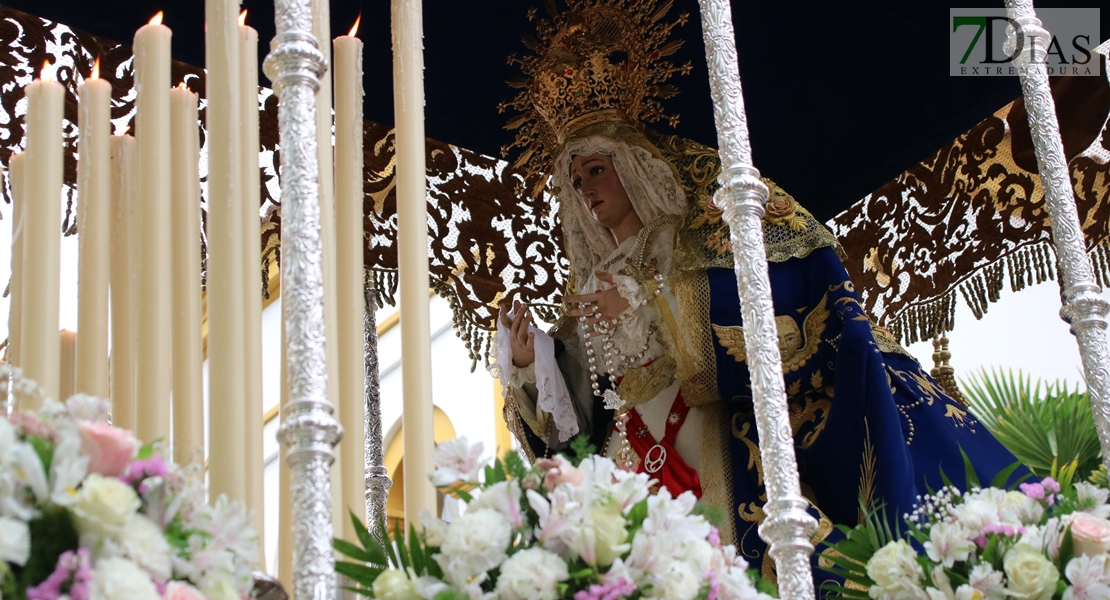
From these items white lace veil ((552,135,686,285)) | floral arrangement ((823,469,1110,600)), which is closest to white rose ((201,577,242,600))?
floral arrangement ((823,469,1110,600))

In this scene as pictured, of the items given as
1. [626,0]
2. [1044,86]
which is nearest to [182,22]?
[626,0]

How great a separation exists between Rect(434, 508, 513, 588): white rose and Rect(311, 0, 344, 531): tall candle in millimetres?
189

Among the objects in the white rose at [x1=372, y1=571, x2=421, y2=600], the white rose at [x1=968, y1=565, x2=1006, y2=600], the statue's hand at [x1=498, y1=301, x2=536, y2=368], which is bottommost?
the white rose at [x1=372, y1=571, x2=421, y2=600]

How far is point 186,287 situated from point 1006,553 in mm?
1334

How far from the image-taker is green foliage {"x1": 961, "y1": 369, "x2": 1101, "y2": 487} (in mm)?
5387

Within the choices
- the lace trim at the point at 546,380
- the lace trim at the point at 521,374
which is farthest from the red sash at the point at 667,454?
the lace trim at the point at 521,374

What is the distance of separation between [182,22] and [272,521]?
3634 mm

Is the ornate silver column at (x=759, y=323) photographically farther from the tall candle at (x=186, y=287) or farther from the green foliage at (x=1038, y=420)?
the green foliage at (x=1038, y=420)

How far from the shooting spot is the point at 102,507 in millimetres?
1175

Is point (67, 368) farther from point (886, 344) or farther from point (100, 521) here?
point (886, 344)

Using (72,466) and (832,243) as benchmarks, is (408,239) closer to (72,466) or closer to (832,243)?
(72,466)

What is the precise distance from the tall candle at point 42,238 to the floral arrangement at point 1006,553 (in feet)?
4.41

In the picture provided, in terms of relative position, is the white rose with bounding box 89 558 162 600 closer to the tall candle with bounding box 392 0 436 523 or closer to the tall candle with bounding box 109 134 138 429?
the tall candle with bounding box 392 0 436 523

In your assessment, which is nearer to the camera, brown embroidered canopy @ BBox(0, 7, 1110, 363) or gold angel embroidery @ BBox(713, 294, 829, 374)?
gold angel embroidery @ BBox(713, 294, 829, 374)
